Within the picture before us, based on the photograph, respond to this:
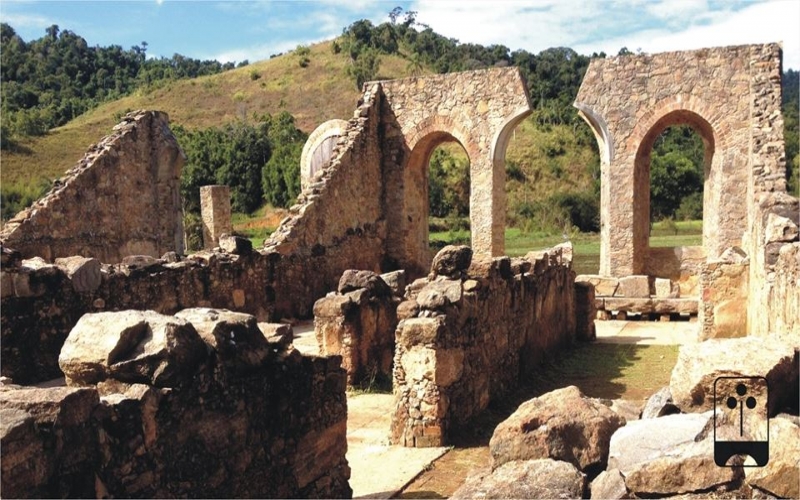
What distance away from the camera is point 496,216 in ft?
50.2

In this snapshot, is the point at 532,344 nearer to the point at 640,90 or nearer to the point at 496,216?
the point at 496,216

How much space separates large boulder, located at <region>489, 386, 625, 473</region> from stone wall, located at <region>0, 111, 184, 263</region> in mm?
10104

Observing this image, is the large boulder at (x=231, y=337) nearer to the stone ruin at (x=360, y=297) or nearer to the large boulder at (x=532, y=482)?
the stone ruin at (x=360, y=297)

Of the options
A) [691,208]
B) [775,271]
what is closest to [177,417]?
[775,271]

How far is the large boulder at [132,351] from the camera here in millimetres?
3809

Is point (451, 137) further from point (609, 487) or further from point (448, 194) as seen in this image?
point (448, 194)

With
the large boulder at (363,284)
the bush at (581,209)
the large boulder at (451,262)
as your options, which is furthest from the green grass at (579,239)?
the large boulder at (451,262)

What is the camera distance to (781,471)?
3352 millimetres

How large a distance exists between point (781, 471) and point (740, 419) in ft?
1.27

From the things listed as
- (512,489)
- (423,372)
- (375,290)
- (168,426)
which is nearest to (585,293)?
(375,290)

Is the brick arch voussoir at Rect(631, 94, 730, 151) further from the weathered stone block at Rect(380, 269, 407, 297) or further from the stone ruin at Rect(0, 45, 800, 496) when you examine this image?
the weathered stone block at Rect(380, 269, 407, 297)

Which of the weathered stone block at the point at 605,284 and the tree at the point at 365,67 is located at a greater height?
the tree at the point at 365,67

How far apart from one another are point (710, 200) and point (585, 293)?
4636mm

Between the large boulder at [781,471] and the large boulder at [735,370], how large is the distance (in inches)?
25.5
